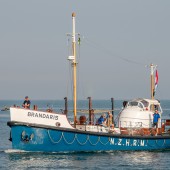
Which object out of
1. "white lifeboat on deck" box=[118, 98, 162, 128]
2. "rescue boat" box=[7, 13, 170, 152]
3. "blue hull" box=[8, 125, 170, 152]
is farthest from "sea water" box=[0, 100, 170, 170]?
"white lifeboat on deck" box=[118, 98, 162, 128]

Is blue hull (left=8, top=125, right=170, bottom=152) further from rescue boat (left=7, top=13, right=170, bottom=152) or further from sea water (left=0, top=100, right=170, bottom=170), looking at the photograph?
sea water (left=0, top=100, right=170, bottom=170)

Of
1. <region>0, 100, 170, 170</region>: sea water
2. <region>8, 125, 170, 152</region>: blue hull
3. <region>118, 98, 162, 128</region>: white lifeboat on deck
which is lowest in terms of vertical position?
<region>0, 100, 170, 170</region>: sea water

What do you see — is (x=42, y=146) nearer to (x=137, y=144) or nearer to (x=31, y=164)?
(x=31, y=164)

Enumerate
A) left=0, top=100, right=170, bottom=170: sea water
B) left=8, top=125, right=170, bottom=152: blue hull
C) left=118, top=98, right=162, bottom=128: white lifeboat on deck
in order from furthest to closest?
left=118, top=98, right=162, bottom=128: white lifeboat on deck
left=8, top=125, right=170, bottom=152: blue hull
left=0, top=100, right=170, bottom=170: sea water

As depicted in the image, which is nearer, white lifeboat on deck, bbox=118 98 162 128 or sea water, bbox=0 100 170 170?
sea water, bbox=0 100 170 170

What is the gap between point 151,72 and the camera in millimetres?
42438

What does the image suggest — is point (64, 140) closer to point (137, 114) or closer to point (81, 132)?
point (81, 132)

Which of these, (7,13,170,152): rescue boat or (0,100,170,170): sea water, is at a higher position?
(7,13,170,152): rescue boat

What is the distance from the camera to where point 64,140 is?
36.8m

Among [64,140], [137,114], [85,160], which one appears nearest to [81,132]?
[64,140]

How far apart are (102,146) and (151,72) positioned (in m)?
7.44

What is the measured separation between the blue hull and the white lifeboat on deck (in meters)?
1.66

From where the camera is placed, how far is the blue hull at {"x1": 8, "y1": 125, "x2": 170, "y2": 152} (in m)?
36.1

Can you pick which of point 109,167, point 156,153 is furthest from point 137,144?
point 109,167
